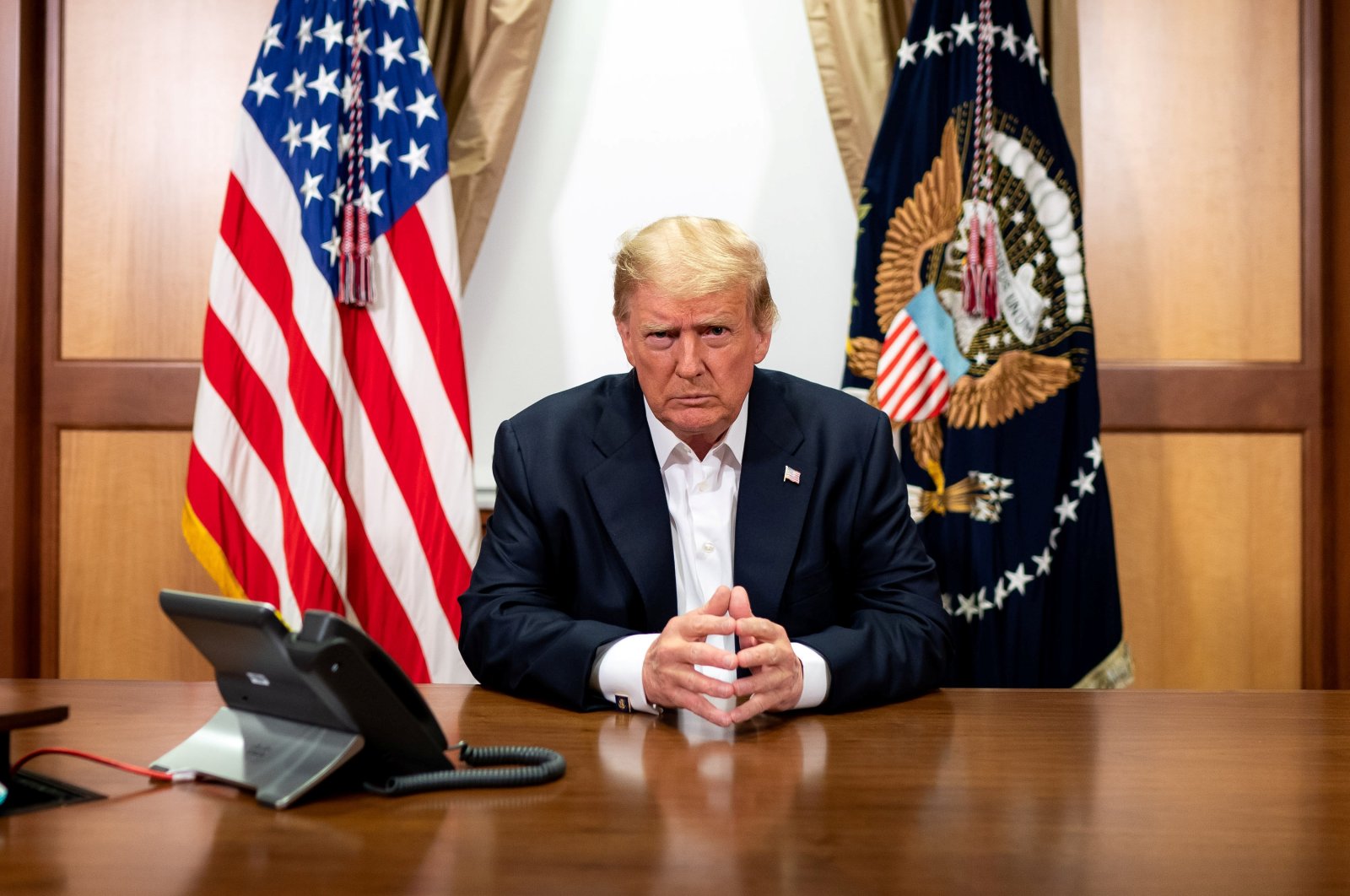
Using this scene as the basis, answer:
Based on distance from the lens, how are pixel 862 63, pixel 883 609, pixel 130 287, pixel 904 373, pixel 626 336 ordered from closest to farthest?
pixel 883 609 < pixel 626 336 < pixel 904 373 < pixel 862 63 < pixel 130 287

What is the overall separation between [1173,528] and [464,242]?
2.12 m

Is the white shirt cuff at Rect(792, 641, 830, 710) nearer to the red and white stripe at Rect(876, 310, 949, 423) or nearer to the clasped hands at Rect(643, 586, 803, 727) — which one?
the clasped hands at Rect(643, 586, 803, 727)

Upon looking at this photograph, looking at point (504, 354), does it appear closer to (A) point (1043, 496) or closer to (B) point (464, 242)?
(B) point (464, 242)

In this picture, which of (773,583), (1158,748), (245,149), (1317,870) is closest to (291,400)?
(245,149)

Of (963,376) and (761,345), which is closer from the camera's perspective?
(761,345)

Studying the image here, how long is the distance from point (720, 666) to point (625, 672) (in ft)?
0.52

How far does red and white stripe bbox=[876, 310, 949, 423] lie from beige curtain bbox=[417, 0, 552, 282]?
45.7 inches

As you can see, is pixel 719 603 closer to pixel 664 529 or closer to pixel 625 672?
pixel 625 672

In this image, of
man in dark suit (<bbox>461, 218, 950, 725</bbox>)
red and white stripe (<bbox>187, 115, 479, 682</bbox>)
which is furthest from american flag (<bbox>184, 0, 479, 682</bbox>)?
man in dark suit (<bbox>461, 218, 950, 725</bbox>)

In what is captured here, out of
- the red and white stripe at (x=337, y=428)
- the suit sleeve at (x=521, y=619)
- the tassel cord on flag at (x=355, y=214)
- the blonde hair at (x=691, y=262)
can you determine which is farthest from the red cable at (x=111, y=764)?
the tassel cord on flag at (x=355, y=214)

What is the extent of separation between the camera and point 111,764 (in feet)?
3.97

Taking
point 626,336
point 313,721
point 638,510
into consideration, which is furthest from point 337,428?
point 313,721

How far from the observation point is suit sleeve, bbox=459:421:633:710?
1.55m

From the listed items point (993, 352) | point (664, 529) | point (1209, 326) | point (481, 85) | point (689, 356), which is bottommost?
point (664, 529)
